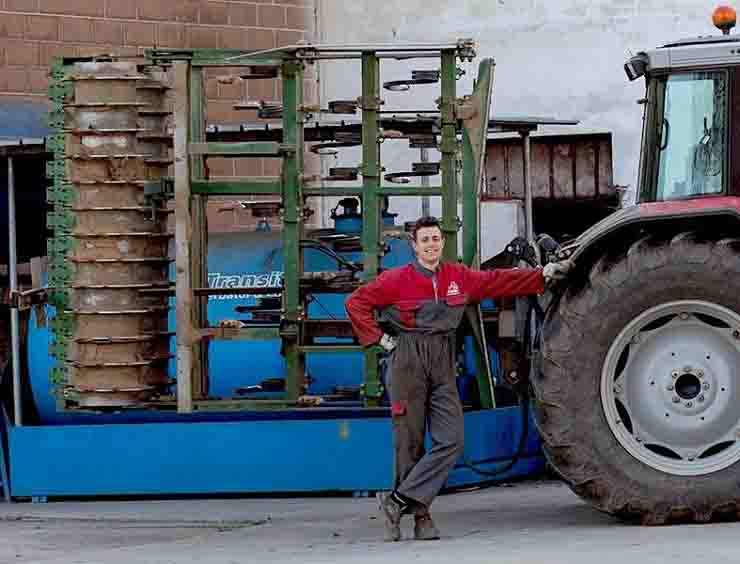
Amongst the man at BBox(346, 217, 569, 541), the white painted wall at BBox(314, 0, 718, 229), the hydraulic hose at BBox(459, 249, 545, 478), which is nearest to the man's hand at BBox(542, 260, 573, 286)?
the man at BBox(346, 217, 569, 541)

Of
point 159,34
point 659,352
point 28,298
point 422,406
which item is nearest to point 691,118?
point 659,352

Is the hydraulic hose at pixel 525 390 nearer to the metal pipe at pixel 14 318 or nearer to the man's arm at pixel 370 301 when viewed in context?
the man's arm at pixel 370 301

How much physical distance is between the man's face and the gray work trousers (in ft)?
1.26

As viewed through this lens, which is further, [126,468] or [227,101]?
[227,101]

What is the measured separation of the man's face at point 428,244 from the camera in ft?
29.7

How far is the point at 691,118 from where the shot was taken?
9.30m

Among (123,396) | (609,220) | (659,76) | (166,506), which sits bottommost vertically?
(166,506)

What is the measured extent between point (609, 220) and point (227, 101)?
A: 8.49 meters

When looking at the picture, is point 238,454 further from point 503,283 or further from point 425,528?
point 503,283

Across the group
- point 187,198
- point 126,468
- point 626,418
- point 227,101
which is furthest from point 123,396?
point 227,101

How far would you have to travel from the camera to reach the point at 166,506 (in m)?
10.9

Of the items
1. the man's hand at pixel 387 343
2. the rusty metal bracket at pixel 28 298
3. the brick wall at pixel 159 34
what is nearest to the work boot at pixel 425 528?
the man's hand at pixel 387 343

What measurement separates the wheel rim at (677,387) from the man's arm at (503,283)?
1.69 feet

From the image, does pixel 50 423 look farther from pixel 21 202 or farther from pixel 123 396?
pixel 21 202
